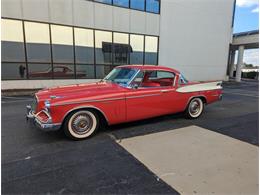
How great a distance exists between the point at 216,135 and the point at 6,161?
13.5 feet

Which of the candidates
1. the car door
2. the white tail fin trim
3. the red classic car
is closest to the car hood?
the red classic car

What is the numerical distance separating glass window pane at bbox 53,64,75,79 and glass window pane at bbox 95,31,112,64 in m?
2.00

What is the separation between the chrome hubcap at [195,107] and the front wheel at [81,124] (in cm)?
297

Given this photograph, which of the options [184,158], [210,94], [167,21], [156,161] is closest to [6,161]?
[156,161]

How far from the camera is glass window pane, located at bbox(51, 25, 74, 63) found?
12164 mm

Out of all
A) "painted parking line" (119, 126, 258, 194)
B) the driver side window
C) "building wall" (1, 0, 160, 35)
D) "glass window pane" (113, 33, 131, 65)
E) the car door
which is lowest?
"painted parking line" (119, 126, 258, 194)

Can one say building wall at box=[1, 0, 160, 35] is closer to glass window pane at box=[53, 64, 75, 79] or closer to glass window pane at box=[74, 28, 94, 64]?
glass window pane at box=[74, 28, 94, 64]

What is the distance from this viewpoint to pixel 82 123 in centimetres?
397

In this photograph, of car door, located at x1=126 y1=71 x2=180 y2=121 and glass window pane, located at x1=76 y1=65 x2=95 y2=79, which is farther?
glass window pane, located at x1=76 y1=65 x2=95 y2=79

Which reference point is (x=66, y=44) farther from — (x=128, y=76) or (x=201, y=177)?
(x=201, y=177)

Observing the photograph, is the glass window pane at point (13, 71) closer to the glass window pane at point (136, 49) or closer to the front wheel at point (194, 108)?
the glass window pane at point (136, 49)

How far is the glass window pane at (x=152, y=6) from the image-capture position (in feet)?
48.3

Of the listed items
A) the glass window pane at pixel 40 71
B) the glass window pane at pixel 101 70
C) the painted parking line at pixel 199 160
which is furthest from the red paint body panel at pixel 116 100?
the glass window pane at pixel 101 70

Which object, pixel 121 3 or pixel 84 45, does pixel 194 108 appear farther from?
pixel 121 3
